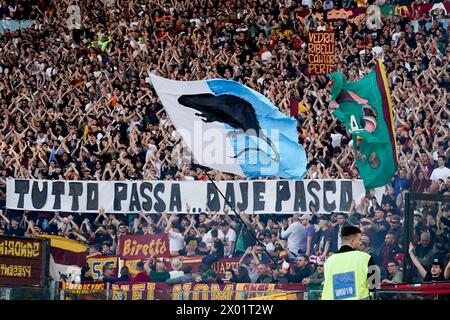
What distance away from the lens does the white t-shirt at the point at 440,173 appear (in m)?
18.7

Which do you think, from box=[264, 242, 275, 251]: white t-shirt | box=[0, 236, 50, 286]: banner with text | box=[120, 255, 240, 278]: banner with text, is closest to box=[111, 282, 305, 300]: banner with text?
box=[120, 255, 240, 278]: banner with text

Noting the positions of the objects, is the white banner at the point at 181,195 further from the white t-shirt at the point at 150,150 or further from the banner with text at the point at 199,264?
the banner with text at the point at 199,264

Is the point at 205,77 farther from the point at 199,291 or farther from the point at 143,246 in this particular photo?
the point at 199,291

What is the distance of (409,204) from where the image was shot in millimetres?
14852

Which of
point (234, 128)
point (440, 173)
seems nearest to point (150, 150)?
point (234, 128)

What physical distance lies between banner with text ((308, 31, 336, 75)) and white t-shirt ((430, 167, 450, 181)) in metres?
4.18

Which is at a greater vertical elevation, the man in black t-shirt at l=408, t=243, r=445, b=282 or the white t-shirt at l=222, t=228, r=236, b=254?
the white t-shirt at l=222, t=228, r=236, b=254

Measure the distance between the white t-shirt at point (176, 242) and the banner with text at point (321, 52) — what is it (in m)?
4.55

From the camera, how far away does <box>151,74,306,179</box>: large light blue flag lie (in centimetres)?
1833

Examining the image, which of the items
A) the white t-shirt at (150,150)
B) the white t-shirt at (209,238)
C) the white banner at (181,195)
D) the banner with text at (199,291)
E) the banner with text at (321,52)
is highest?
the banner with text at (321,52)

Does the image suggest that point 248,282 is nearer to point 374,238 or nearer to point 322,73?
point 374,238

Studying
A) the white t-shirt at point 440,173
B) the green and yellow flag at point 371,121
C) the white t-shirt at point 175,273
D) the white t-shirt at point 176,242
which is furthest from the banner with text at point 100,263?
the white t-shirt at point 440,173

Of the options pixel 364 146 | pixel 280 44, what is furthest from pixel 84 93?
pixel 364 146

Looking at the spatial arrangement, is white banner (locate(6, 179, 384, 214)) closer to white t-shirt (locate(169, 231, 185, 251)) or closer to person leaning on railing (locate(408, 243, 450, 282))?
white t-shirt (locate(169, 231, 185, 251))
